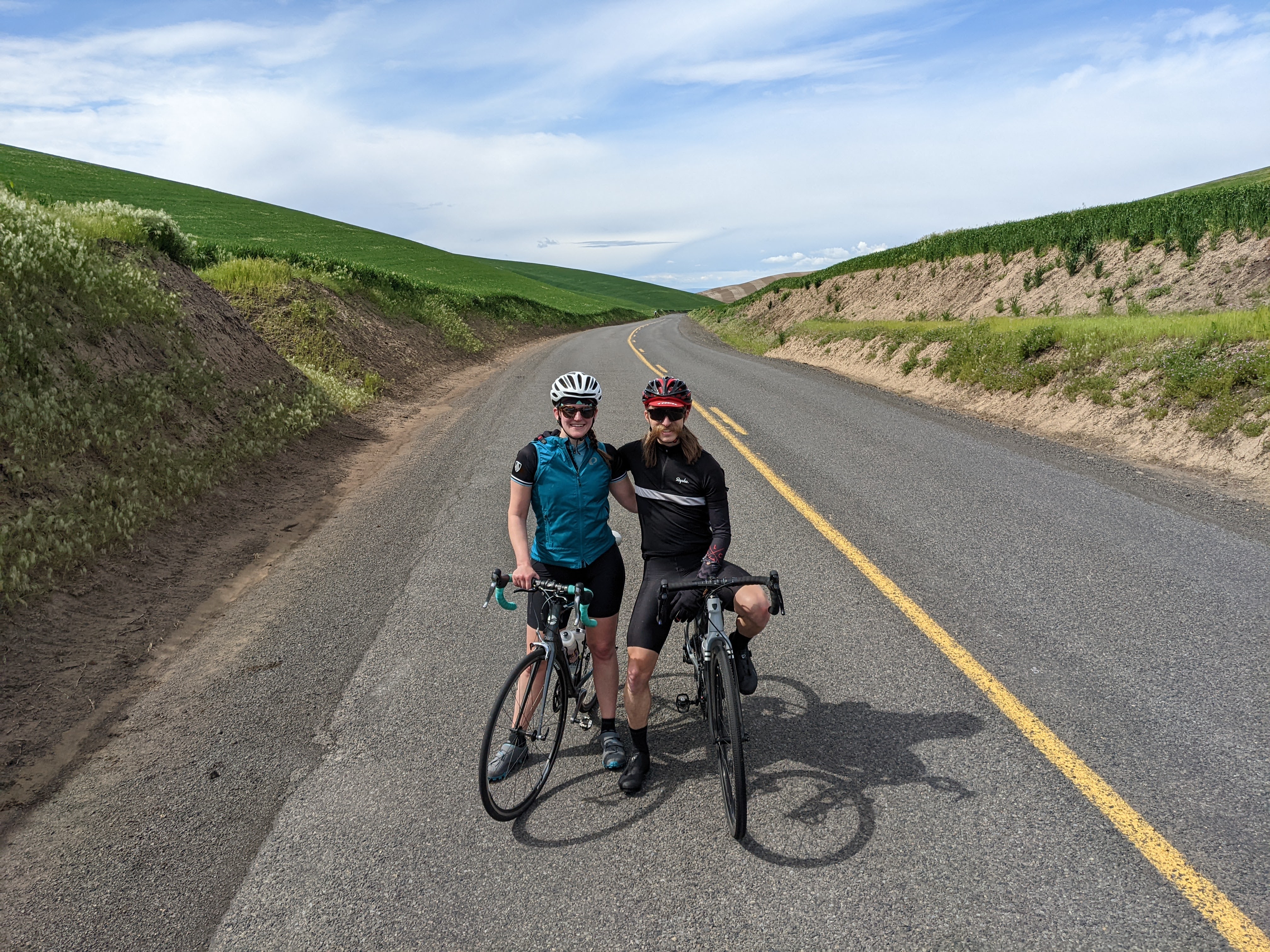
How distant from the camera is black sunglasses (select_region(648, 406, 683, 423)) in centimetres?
358

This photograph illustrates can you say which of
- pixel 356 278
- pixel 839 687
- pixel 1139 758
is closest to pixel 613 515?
pixel 839 687

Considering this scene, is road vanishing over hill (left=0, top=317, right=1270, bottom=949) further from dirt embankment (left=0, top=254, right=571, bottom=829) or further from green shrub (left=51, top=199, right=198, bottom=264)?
green shrub (left=51, top=199, right=198, bottom=264)

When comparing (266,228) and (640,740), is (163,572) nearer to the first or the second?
(640,740)

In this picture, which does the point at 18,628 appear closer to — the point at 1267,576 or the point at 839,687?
the point at 839,687

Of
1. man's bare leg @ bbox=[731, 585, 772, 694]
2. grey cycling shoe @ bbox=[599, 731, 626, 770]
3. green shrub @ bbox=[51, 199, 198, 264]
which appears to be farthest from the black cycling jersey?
green shrub @ bbox=[51, 199, 198, 264]

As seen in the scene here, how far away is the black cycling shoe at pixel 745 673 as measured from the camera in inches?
145

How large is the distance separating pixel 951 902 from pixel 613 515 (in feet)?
17.8

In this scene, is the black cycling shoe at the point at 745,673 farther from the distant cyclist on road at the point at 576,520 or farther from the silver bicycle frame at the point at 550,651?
the distant cyclist on road at the point at 576,520

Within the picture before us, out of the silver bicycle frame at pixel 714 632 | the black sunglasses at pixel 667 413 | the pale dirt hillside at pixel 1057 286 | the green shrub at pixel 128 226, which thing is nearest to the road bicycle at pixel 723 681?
the silver bicycle frame at pixel 714 632

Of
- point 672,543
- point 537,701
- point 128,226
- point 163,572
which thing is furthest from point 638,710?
point 128,226

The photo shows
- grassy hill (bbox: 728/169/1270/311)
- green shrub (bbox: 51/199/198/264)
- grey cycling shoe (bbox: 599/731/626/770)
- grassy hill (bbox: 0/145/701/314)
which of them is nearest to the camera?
grey cycling shoe (bbox: 599/731/626/770)

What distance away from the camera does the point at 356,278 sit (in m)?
23.0

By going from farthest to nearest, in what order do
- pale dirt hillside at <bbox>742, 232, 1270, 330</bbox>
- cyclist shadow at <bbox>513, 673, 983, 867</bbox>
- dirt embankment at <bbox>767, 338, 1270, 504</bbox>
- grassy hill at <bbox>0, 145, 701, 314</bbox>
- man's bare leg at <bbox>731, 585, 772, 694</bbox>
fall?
1. grassy hill at <bbox>0, 145, 701, 314</bbox>
2. pale dirt hillside at <bbox>742, 232, 1270, 330</bbox>
3. dirt embankment at <bbox>767, 338, 1270, 504</bbox>
4. man's bare leg at <bbox>731, 585, 772, 694</bbox>
5. cyclist shadow at <bbox>513, 673, 983, 867</bbox>

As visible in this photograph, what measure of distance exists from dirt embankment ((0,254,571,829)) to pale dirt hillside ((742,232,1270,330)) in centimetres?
1785
